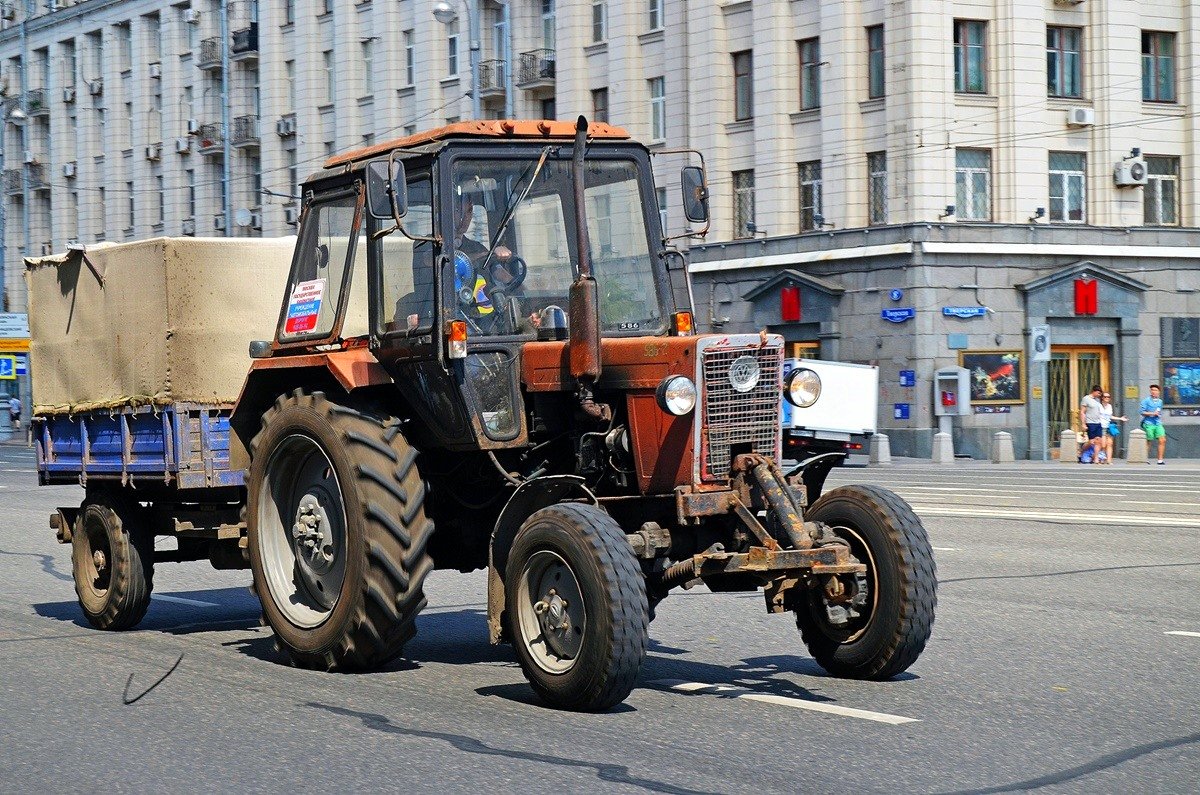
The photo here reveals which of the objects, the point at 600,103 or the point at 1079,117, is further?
the point at 600,103

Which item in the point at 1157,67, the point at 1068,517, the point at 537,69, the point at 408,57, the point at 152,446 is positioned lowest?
the point at 1068,517

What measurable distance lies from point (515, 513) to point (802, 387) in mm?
1489

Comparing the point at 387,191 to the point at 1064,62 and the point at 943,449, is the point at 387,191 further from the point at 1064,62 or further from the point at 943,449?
the point at 1064,62

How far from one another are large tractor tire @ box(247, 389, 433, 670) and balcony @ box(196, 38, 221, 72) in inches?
2216

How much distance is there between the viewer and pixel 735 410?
832 cm

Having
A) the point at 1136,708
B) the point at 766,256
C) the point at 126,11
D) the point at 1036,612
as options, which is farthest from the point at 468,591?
the point at 126,11

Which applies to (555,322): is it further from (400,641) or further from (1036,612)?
(1036,612)

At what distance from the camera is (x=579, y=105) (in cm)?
4909

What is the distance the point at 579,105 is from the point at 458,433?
4111cm

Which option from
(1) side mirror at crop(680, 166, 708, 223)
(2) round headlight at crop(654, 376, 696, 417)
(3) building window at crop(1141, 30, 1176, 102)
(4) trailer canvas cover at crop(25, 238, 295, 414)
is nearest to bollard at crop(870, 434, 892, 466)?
(3) building window at crop(1141, 30, 1176, 102)

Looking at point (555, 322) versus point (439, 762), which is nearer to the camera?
point (439, 762)

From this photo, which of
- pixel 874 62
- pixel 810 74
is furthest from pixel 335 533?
pixel 810 74

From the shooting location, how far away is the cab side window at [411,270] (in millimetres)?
8828

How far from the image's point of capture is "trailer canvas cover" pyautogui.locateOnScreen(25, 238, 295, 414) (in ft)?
35.6
